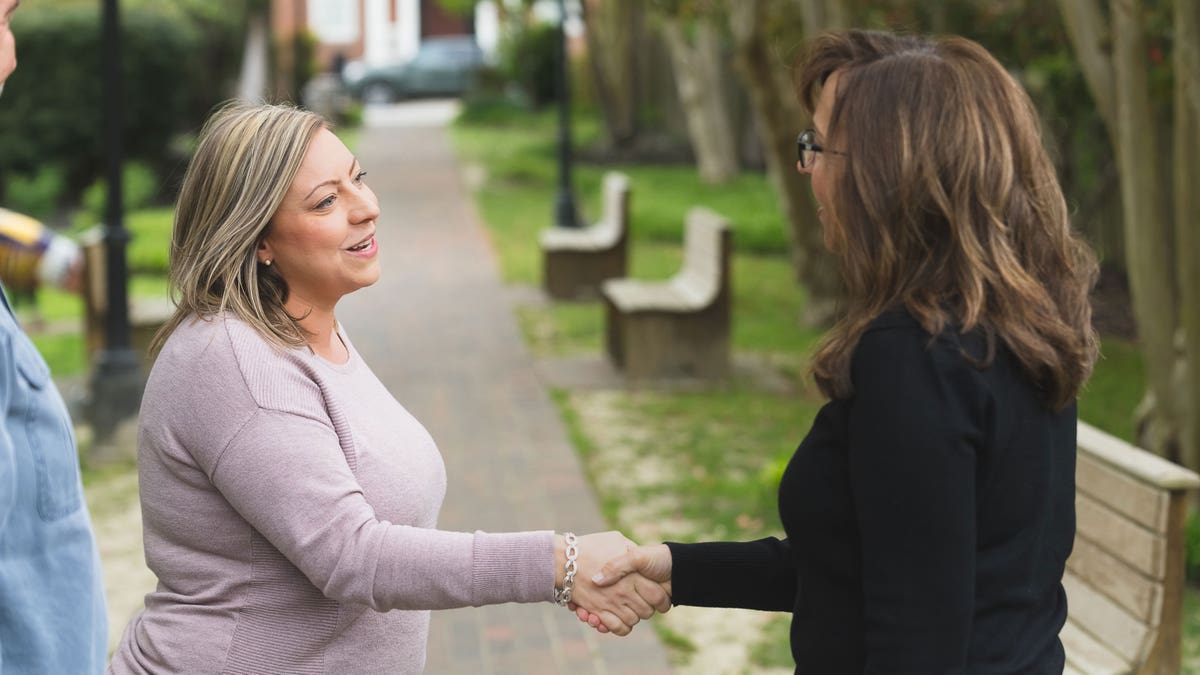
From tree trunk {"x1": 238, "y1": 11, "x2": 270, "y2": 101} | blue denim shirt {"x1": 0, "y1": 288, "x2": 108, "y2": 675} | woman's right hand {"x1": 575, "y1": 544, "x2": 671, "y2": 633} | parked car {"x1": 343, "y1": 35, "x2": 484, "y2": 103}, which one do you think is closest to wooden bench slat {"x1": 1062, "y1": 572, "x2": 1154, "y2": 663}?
woman's right hand {"x1": 575, "y1": 544, "x2": 671, "y2": 633}

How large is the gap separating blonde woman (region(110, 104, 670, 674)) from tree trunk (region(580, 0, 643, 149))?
2295 cm

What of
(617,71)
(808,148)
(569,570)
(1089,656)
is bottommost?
(617,71)

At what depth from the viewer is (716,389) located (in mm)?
9680

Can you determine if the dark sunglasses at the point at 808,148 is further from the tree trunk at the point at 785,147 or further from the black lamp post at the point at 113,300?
the tree trunk at the point at 785,147

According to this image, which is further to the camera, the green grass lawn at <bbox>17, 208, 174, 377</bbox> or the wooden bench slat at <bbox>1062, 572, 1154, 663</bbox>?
the green grass lawn at <bbox>17, 208, 174, 377</bbox>

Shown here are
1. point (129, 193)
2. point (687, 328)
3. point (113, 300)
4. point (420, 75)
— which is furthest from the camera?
point (420, 75)

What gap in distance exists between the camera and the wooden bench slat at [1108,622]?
3.72 meters

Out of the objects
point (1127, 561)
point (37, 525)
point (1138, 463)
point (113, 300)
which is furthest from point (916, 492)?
point (113, 300)

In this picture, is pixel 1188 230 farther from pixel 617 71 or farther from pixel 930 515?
pixel 617 71

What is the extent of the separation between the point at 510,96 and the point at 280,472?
117ft

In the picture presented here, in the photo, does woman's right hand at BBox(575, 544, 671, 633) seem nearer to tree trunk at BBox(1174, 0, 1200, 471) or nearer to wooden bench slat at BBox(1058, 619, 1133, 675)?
wooden bench slat at BBox(1058, 619, 1133, 675)

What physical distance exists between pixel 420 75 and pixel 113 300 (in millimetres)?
36153

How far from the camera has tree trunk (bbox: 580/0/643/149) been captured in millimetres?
25500

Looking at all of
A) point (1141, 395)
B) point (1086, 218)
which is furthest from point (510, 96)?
point (1141, 395)
